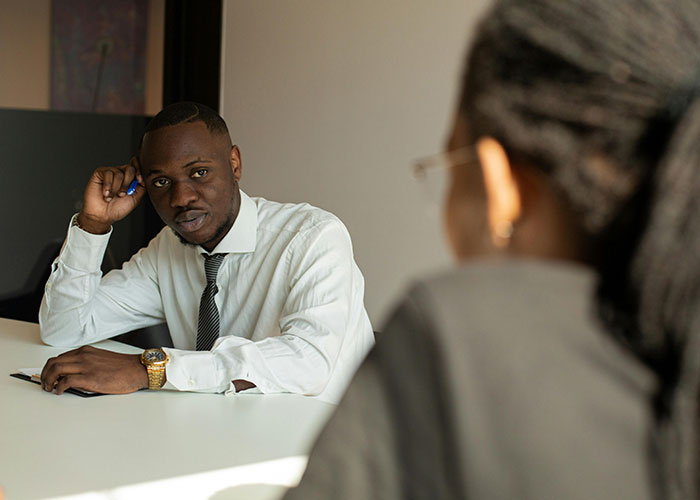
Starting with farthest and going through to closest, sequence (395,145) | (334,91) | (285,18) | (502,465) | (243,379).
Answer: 1. (285,18)
2. (334,91)
3. (395,145)
4. (243,379)
5. (502,465)

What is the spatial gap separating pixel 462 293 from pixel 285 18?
3.60 m

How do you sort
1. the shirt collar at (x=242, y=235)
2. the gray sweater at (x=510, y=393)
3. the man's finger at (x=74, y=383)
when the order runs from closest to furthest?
the gray sweater at (x=510, y=393) < the man's finger at (x=74, y=383) < the shirt collar at (x=242, y=235)

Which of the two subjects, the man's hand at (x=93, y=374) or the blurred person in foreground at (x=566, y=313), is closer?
the blurred person in foreground at (x=566, y=313)

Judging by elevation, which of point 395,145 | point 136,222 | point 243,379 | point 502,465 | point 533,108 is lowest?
point 136,222

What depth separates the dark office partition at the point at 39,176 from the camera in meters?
3.85

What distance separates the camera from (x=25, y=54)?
12.3ft

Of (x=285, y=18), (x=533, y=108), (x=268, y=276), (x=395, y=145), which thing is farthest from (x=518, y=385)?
(x=285, y=18)

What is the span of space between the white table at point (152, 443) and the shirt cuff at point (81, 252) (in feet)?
1.62

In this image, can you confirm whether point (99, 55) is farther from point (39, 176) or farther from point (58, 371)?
point (58, 371)

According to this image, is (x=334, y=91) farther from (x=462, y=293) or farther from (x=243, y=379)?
(x=462, y=293)

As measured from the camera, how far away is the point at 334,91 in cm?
360

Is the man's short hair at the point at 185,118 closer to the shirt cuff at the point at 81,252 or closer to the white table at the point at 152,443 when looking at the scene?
the shirt cuff at the point at 81,252

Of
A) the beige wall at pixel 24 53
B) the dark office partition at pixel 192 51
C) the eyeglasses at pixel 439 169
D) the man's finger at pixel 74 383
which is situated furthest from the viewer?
the dark office partition at pixel 192 51

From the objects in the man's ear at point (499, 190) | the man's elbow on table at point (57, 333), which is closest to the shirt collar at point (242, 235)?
the man's elbow on table at point (57, 333)
